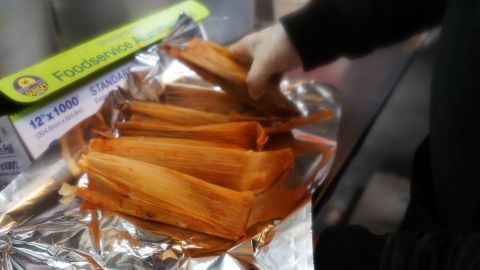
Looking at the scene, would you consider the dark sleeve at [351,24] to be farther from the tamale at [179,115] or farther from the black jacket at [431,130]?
the tamale at [179,115]

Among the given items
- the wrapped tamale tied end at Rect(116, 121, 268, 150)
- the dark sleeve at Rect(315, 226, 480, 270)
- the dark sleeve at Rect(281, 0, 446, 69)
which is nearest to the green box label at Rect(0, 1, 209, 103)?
the wrapped tamale tied end at Rect(116, 121, 268, 150)

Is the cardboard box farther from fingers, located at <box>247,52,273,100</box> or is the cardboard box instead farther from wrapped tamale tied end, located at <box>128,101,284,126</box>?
fingers, located at <box>247,52,273,100</box>

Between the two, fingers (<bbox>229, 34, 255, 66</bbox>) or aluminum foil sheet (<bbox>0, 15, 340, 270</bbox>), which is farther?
fingers (<bbox>229, 34, 255, 66</bbox>)

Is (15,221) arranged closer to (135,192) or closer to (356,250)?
(135,192)

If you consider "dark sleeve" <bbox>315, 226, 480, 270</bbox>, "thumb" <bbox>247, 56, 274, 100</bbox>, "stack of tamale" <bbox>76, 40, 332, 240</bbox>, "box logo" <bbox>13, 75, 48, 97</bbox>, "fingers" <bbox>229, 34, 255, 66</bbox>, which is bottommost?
"dark sleeve" <bbox>315, 226, 480, 270</bbox>

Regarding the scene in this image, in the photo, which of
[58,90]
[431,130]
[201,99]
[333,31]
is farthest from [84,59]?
[431,130]

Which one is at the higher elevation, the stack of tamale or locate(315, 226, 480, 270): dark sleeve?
the stack of tamale
